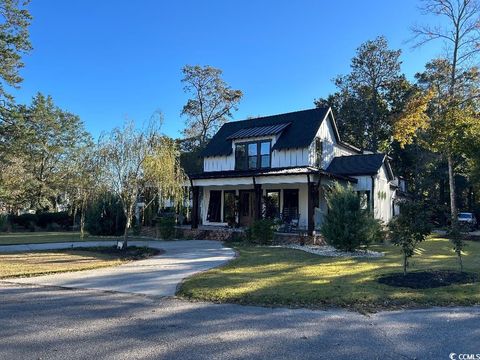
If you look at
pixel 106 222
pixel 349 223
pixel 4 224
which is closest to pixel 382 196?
pixel 349 223

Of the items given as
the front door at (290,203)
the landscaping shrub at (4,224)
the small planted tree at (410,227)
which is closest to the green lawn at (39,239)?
the landscaping shrub at (4,224)

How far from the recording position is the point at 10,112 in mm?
29469

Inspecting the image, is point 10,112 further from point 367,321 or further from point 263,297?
point 367,321

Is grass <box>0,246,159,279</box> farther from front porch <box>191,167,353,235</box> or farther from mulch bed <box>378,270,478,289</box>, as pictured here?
mulch bed <box>378,270,478,289</box>

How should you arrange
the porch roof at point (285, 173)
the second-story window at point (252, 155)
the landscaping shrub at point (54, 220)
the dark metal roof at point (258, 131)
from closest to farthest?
the porch roof at point (285, 173)
the dark metal roof at point (258, 131)
the second-story window at point (252, 155)
the landscaping shrub at point (54, 220)

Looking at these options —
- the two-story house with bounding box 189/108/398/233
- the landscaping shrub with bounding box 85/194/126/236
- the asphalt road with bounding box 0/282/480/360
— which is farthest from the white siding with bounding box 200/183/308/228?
the asphalt road with bounding box 0/282/480/360

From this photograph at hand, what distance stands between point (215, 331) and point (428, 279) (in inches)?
236

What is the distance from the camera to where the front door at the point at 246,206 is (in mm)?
25266

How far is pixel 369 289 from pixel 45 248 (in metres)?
13.4

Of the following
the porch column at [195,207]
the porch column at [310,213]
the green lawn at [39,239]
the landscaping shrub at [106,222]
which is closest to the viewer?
the porch column at [310,213]

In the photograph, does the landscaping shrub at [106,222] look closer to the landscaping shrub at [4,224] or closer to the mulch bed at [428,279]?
the landscaping shrub at [4,224]

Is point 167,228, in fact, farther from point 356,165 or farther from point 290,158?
point 356,165

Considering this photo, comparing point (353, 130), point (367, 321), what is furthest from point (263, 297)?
point (353, 130)

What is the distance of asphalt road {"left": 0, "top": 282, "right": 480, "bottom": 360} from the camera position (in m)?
5.01
